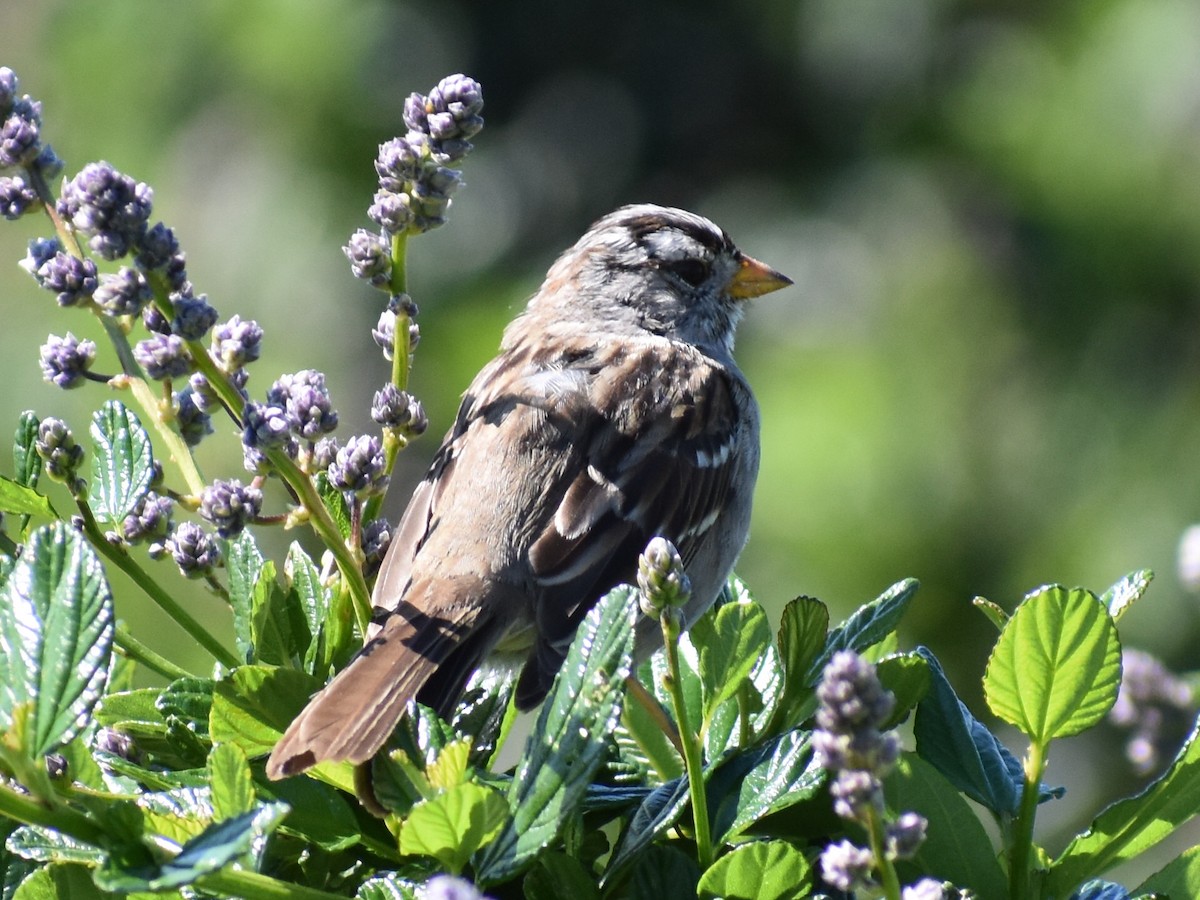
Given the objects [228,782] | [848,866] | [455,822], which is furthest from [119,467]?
[848,866]

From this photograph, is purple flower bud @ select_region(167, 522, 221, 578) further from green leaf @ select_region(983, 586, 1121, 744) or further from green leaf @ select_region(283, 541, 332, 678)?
green leaf @ select_region(983, 586, 1121, 744)

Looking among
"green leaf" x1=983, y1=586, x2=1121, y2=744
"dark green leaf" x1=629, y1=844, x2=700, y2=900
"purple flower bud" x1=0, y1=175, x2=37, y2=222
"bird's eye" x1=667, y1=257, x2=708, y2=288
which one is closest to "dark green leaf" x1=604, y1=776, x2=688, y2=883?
"dark green leaf" x1=629, y1=844, x2=700, y2=900

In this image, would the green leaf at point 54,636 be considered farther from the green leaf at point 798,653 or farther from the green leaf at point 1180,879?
the green leaf at point 1180,879

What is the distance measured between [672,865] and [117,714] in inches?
19.9

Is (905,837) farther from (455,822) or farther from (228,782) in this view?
(228,782)

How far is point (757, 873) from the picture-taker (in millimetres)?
1068

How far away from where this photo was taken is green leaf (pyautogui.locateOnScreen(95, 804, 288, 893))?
869 millimetres

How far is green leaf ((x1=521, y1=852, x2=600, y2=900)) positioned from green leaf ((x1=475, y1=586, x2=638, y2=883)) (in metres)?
0.08

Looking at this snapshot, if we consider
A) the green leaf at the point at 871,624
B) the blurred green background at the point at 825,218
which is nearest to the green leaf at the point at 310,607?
the green leaf at the point at 871,624

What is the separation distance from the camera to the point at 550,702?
1075 mm

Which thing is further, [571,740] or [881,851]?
[571,740]

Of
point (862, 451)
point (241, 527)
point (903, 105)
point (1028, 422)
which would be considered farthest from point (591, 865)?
point (903, 105)

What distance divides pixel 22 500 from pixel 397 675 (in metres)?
0.38

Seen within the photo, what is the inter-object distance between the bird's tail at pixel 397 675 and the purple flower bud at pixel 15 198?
1.52 ft
